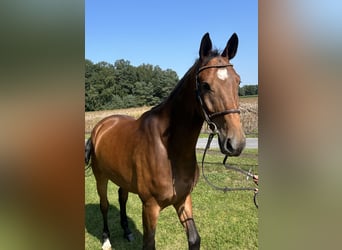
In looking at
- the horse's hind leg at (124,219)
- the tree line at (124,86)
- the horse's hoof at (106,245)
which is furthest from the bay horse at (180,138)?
the tree line at (124,86)

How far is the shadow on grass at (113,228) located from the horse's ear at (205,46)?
2.55 m

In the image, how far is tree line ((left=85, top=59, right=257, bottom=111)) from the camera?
10967 millimetres

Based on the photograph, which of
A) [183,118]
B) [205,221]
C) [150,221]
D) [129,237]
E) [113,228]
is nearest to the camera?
[183,118]

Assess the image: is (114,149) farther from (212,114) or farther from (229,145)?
(229,145)

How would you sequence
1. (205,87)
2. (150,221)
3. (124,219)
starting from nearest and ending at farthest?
(205,87)
(150,221)
(124,219)

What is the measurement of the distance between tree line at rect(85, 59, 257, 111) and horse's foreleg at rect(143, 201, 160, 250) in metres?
4.63

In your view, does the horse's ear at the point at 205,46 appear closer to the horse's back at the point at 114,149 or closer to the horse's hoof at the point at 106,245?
the horse's back at the point at 114,149

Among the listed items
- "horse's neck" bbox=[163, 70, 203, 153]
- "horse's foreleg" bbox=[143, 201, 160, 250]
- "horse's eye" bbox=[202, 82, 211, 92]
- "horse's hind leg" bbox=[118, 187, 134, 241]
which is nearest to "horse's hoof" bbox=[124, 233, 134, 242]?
"horse's hind leg" bbox=[118, 187, 134, 241]

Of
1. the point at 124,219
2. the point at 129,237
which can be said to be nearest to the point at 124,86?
the point at 124,219

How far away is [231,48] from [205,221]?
268 cm

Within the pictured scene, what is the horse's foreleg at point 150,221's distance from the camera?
232 cm

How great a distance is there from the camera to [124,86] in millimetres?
19938

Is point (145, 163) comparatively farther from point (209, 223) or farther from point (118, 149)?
point (209, 223)
